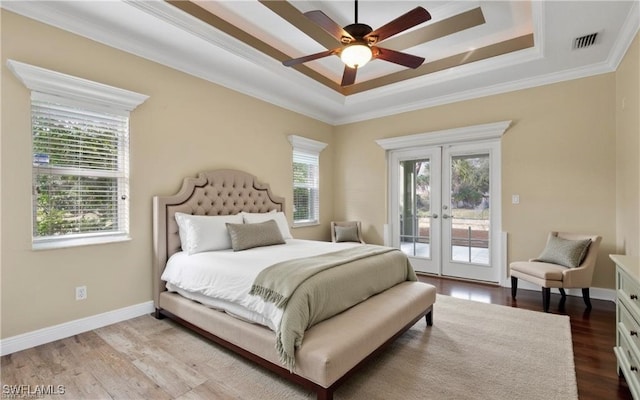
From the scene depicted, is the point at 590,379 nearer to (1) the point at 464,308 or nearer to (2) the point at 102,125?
(1) the point at 464,308

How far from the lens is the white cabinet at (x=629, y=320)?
64.7 inches

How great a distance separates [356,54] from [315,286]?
6.08ft

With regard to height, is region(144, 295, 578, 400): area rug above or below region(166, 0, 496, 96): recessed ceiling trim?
below

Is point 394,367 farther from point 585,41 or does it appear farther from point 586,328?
point 585,41

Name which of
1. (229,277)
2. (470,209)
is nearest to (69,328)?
(229,277)

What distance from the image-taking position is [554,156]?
389 cm

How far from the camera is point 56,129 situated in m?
2.64

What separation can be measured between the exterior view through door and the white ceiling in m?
0.93

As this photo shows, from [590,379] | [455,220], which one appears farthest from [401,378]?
[455,220]

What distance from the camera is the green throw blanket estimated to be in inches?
72.4

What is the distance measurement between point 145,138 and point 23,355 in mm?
2076

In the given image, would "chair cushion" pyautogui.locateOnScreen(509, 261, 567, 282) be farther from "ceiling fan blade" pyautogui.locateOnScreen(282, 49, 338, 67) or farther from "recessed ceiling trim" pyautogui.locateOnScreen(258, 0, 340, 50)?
"recessed ceiling trim" pyautogui.locateOnScreen(258, 0, 340, 50)

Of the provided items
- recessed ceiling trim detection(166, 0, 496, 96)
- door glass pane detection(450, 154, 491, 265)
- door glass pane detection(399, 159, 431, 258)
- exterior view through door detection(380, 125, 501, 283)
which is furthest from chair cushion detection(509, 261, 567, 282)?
recessed ceiling trim detection(166, 0, 496, 96)

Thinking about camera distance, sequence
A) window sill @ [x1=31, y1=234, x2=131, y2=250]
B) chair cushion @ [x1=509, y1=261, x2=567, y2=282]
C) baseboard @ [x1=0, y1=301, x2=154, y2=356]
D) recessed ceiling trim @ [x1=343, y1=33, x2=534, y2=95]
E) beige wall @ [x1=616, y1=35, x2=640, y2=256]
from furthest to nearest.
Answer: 1. recessed ceiling trim @ [x1=343, y1=33, x2=534, y2=95]
2. chair cushion @ [x1=509, y1=261, x2=567, y2=282]
3. beige wall @ [x1=616, y1=35, x2=640, y2=256]
4. window sill @ [x1=31, y1=234, x2=131, y2=250]
5. baseboard @ [x1=0, y1=301, x2=154, y2=356]
